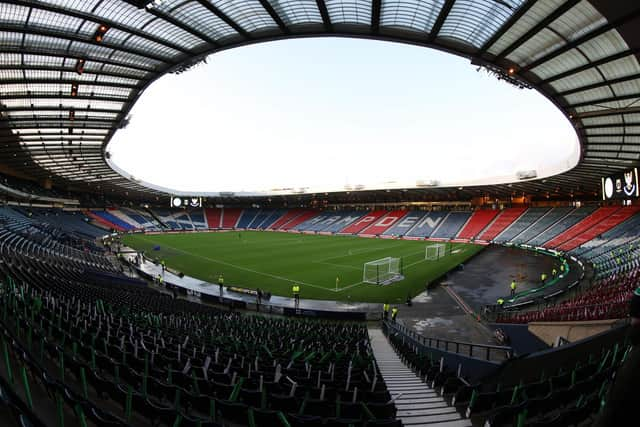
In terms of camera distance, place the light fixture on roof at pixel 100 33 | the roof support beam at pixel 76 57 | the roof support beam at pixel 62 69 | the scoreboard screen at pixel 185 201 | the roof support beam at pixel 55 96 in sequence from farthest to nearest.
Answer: the scoreboard screen at pixel 185 201 → the roof support beam at pixel 55 96 → the roof support beam at pixel 62 69 → the roof support beam at pixel 76 57 → the light fixture on roof at pixel 100 33

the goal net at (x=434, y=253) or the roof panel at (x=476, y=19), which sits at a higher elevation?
the roof panel at (x=476, y=19)

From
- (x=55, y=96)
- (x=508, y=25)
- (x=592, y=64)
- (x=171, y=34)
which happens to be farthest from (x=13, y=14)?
(x=592, y=64)

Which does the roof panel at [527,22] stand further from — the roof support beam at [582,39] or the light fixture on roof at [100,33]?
the light fixture on roof at [100,33]

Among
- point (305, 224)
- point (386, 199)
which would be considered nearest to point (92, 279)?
point (305, 224)

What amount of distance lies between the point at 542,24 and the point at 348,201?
7402cm

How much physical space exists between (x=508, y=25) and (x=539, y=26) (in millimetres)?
1123

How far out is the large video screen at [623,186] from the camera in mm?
24375

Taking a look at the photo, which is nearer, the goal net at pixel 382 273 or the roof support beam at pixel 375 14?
the roof support beam at pixel 375 14

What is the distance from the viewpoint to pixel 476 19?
13578 mm

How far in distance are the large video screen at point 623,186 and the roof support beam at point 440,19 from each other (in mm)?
19982

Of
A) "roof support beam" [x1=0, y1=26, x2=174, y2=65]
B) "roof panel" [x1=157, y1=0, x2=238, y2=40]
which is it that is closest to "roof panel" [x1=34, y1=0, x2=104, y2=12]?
"roof support beam" [x1=0, y1=26, x2=174, y2=65]

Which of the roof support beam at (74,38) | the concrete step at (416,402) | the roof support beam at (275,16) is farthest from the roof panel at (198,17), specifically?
the concrete step at (416,402)

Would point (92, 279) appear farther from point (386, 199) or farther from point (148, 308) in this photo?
point (386, 199)

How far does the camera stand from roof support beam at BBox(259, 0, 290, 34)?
1378 cm
